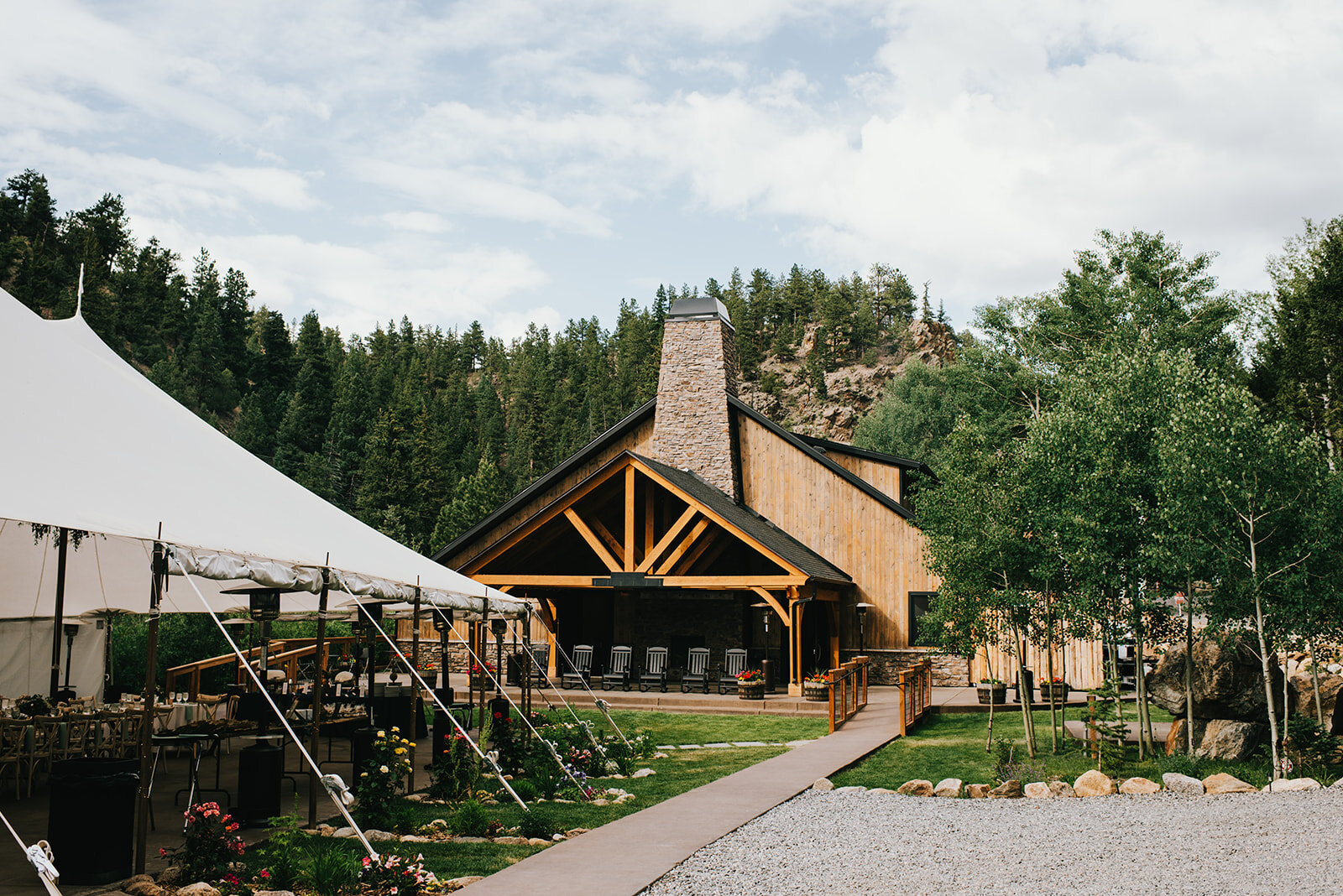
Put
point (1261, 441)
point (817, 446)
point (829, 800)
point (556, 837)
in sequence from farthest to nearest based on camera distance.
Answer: point (817, 446) < point (1261, 441) < point (829, 800) < point (556, 837)

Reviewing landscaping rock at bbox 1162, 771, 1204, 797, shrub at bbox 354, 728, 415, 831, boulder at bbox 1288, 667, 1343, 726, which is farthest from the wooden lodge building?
shrub at bbox 354, 728, 415, 831

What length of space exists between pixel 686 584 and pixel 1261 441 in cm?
1144

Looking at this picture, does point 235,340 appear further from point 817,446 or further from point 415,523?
point 817,446

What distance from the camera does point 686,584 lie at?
1983 centimetres

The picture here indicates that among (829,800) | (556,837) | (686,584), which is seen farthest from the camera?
(686,584)

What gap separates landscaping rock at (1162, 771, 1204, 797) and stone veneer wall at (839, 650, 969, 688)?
12113 millimetres

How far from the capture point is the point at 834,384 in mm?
73562

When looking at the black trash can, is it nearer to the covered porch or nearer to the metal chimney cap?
the covered porch

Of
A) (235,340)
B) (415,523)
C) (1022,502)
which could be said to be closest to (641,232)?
(1022,502)

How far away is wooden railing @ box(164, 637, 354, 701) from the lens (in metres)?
14.5

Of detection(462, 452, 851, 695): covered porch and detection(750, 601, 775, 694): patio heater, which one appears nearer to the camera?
detection(750, 601, 775, 694): patio heater

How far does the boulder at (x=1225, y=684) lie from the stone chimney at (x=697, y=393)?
13332 millimetres

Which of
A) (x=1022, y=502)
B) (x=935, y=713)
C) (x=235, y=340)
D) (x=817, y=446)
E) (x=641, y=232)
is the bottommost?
(x=935, y=713)

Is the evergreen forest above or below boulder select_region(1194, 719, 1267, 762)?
above
